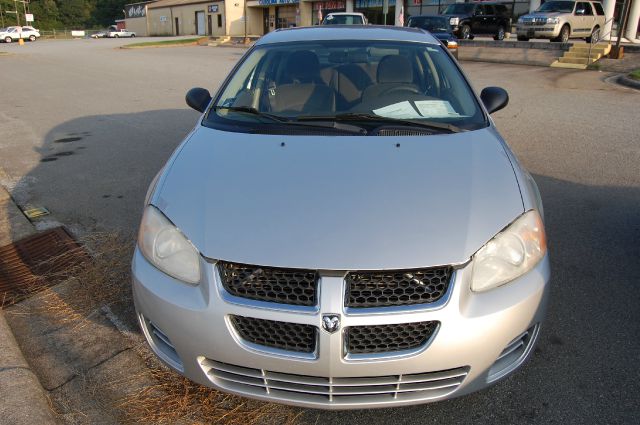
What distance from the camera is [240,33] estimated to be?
184 feet

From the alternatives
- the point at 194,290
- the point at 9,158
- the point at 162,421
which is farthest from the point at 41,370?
the point at 9,158

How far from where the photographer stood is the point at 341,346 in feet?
6.08

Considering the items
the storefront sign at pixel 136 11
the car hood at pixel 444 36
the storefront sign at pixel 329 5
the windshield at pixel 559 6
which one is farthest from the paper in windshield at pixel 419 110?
the storefront sign at pixel 136 11

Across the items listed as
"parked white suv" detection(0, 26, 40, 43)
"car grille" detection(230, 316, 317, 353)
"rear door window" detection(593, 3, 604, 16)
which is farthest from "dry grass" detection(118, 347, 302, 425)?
"parked white suv" detection(0, 26, 40, 43)

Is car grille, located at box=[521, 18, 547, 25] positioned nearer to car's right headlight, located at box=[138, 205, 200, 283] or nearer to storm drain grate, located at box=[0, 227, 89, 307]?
storm drain grate, located at box=[0, 227, 89, 307]

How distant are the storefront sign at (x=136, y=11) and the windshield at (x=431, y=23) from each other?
6450 centimetres

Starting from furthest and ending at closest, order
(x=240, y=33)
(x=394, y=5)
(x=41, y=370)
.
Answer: (x=240, y=33) → (x=394, y=5) → (x=41, y=370)

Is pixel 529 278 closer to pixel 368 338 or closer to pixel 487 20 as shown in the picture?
pixel 368 338

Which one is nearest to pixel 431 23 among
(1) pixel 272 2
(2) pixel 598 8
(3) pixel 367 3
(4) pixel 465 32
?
(4) pixel 465 32

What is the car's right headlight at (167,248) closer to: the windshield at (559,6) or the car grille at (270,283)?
the car grille at (270,283)

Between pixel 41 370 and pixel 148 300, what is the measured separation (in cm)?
99

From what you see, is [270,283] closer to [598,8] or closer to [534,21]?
[534,21]

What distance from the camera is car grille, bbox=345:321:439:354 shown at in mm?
1877

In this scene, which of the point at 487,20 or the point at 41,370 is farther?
the point at 487,20
